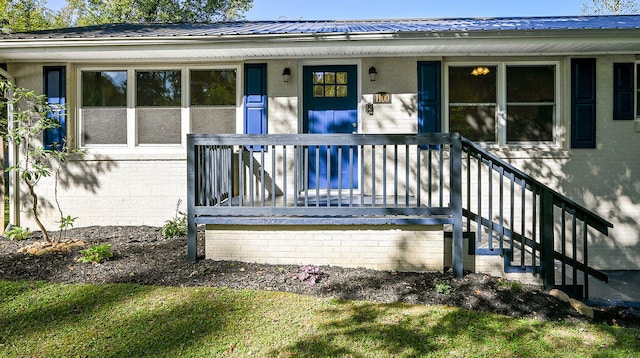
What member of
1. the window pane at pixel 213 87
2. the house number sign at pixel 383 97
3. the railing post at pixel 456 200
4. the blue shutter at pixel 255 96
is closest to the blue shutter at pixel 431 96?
the house number sign at pixel 383 97

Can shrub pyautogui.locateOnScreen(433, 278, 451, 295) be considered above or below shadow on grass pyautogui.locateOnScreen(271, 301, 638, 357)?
above

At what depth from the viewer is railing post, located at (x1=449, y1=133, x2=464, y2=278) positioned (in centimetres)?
416

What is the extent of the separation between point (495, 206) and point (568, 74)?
226cm

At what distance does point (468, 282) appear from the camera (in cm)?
410

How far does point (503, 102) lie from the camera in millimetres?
6203

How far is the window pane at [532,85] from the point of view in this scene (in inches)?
245

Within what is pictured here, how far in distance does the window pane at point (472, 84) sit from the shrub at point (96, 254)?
5180 millimetres

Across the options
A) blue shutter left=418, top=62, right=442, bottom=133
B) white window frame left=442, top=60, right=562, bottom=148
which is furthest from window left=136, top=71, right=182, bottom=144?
white window frame left=442, top=60, right=562, bottom=148

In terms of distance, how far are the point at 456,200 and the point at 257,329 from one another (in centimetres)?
240

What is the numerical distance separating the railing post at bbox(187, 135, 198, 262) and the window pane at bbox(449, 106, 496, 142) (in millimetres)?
3958

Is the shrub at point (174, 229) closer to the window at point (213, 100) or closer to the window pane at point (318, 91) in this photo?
the window at point (213, 100)

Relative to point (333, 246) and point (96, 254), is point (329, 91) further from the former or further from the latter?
point (96, 254)

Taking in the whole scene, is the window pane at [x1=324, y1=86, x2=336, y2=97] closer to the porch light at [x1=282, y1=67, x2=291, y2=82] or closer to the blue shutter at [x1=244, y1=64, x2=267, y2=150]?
the porch light at [x1=282, y1=67, x2=291, y2=82]

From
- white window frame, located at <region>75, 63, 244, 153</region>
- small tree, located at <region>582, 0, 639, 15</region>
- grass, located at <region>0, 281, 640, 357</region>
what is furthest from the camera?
small tree, located at <region>582, 0, 639, 15</region>
